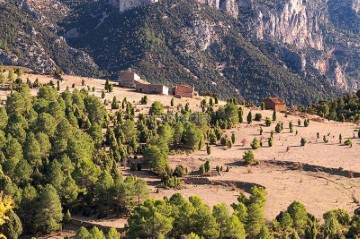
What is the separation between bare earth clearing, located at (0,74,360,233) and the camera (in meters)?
64.3

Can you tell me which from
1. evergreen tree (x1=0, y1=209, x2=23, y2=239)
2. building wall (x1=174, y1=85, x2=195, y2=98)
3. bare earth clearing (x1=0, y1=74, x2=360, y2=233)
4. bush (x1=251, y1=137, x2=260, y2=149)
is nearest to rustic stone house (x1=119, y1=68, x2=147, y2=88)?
building wall (x1=174, y1=85, x2=195, y2=98)

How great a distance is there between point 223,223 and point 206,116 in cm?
3740

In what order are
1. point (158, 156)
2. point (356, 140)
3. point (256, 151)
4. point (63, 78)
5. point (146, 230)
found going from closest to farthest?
point (146, 230) → point (158, 156) → point (256, 151) → point (356, 140) → point (63, 78)

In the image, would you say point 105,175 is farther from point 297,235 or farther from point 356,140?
point 356,140

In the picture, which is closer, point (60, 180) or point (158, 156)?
point (60, 180)

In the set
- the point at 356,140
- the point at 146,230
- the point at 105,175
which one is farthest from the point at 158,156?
the point at 356,140

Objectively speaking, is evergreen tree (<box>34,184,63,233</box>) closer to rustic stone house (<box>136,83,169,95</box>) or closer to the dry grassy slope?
the dry grassy slope

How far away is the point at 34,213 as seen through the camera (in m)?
58.2

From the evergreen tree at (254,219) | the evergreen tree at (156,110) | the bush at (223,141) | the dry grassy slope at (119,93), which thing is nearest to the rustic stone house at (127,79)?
the dry grassy slope at (119,93)

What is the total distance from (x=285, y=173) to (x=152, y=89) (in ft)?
136

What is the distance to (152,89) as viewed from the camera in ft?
356

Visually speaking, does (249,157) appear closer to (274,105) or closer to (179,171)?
(179,171)

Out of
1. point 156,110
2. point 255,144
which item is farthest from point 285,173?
point 156,110

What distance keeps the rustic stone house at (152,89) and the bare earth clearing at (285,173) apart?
2193 cm
